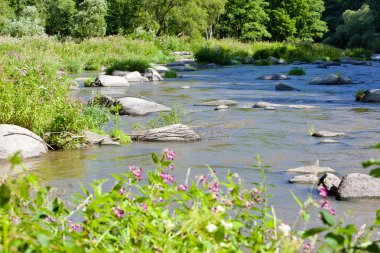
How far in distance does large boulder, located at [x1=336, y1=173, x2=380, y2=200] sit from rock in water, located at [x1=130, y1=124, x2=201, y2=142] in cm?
384

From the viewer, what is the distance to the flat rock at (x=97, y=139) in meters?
9.51

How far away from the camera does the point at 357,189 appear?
6.33 meters

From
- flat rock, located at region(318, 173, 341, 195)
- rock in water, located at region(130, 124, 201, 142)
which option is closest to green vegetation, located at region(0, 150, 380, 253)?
flat rock, located at region(318, 173, 341, 195)

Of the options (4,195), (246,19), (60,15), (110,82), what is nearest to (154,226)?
(4,195)

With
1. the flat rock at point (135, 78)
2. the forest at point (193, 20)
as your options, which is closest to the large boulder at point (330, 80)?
the flat rock at point (135, 78)

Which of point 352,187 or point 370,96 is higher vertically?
point 352,187

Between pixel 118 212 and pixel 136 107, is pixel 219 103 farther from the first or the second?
pixel 118 212

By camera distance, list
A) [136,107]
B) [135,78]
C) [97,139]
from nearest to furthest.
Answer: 1. [97,139]
2. [136,107]
3. [135,78]

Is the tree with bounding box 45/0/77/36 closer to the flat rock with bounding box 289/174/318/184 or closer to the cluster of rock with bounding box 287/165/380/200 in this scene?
the flat rock with bounding box 289/174/318/184

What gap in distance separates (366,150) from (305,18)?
58.0 metres

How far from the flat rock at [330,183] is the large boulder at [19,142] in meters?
3.83

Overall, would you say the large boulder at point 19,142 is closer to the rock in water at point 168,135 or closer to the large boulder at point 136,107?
the rock in water at point 168,135

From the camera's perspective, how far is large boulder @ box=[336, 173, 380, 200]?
6.29 meters

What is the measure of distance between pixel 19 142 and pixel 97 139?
1.43 meters
